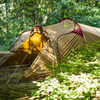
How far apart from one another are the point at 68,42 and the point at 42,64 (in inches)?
53.5

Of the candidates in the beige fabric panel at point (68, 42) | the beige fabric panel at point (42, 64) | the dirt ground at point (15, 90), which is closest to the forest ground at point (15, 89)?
the dirt ground at point (15, 90)

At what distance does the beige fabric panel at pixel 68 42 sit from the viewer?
5.29 m

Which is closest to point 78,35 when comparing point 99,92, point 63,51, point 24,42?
point 63,51

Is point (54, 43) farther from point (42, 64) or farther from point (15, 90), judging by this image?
point (15, 90)

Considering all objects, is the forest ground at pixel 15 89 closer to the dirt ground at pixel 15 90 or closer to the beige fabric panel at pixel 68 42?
the dirt ground at pixel 15 90

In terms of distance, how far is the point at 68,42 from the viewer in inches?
214

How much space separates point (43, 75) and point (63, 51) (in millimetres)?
1192

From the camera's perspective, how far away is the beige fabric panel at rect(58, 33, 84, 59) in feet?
17.4

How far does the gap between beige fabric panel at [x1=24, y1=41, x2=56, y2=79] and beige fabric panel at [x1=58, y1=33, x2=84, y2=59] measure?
16.0 inches

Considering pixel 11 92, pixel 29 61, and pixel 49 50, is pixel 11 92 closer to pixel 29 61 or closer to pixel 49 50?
pixel 49 50

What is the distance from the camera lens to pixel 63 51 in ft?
17.3

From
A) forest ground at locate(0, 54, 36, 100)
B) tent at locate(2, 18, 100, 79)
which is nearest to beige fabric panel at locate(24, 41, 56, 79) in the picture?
tent at locate(2, 18, 100, 79)

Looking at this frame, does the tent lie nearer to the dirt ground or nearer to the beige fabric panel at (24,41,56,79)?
the beige fabric panel at (24,41,56,79)

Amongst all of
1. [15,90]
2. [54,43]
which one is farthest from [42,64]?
[15,90]
